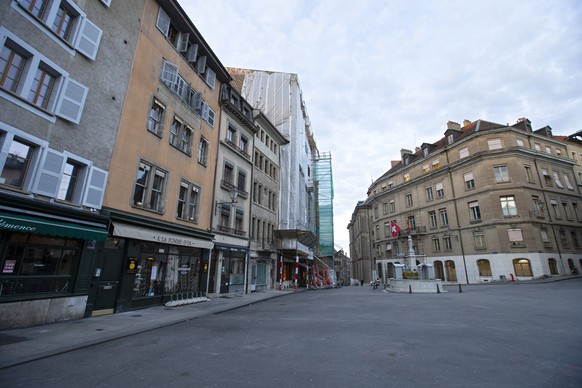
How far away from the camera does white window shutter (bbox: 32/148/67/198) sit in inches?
368

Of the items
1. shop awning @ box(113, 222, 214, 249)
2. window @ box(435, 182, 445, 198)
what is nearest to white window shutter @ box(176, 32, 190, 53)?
shop awning @ box(113, 222, 214, 249)

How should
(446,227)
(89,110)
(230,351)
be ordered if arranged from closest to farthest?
(230,351), (89,110), (446,227)

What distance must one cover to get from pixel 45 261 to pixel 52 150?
370 centimetres

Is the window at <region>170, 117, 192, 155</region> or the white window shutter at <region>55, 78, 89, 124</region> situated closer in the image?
the white window shutter at <region>55, 78, 89, 124</region>

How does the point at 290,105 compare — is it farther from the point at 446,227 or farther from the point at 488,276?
the point at 488,276

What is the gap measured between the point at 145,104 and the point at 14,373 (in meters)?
12.1

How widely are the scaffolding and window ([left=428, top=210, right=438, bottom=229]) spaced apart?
1658 cm

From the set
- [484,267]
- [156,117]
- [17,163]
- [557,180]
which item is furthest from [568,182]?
[17,163]

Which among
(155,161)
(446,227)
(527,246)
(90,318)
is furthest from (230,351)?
(446,227)

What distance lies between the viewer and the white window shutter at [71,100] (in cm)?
1009

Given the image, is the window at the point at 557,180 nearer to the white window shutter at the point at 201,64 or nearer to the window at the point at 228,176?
the window at the point at 228,176

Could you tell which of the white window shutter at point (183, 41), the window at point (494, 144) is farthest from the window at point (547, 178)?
the white window shutter at point (183, 41)

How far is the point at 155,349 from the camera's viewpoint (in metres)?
6.50

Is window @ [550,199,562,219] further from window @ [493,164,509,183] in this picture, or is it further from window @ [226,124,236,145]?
window @ [226,124,236,145]
